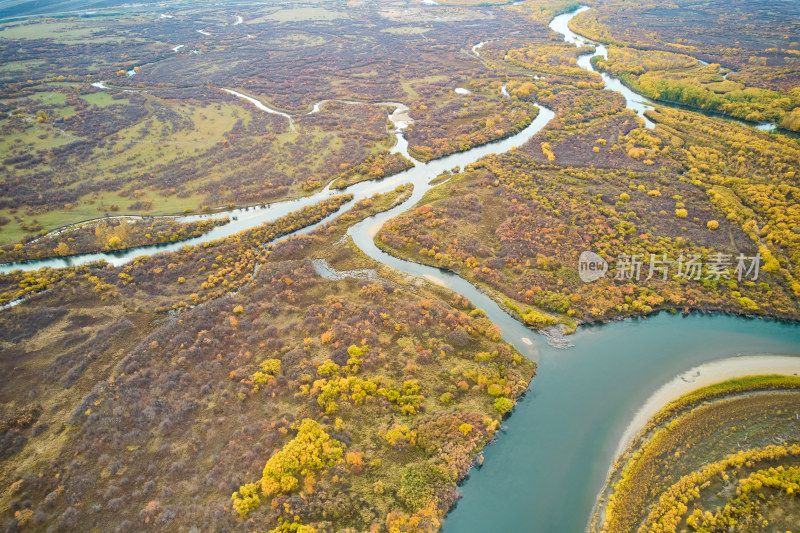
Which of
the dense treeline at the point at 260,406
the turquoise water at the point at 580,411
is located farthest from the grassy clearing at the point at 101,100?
the turquoise water at the point at 580,411

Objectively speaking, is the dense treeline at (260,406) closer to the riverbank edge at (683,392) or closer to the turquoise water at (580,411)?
the turquoise water at (580,411)

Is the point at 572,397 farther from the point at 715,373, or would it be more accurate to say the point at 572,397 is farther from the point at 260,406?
the point at 260,406

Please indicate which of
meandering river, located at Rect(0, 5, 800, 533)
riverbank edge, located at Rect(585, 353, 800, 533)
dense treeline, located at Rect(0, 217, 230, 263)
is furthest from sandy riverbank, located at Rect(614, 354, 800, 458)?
dense treeline, located at Rect(0, 217, 230, 263)

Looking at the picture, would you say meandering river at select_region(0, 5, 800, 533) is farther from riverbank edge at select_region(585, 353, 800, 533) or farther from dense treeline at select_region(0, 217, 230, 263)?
dense treeline at select_region(0, 217, 230, 263)

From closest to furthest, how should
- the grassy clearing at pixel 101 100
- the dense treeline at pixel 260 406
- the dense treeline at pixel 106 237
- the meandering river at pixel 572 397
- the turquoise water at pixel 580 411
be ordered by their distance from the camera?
the dense treeline at pixel 260 406
the turquoise water at pixel 580 411
the meandering river at pixel 572 397
the dense treeline at pixel 106 237
the grassy clearing at pixel 101 100

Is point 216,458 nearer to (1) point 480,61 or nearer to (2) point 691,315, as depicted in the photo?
(2) point 691,315

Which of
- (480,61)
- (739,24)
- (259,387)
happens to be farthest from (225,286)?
(739,24)

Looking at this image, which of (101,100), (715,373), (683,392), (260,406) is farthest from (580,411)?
(101,100)
